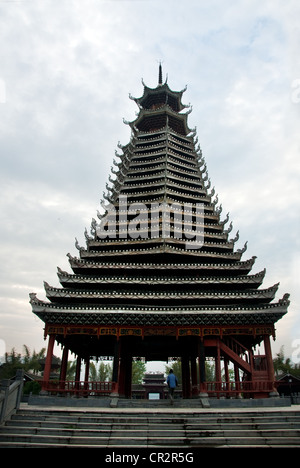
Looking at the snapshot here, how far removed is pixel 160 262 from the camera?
71.9 ft

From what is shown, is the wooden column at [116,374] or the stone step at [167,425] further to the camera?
the wooden column at [116,374]

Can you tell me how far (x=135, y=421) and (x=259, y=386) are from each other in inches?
330

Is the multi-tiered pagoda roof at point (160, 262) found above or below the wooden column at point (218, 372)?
above

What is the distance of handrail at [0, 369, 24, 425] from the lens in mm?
10438

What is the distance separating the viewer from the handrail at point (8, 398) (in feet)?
34.2

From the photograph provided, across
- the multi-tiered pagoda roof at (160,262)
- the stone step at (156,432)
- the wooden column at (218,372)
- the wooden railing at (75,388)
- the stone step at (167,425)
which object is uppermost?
the multi-tiered pagoda roof at (160,262)

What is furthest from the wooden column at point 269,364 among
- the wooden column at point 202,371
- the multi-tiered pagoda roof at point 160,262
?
the wooden column at point 202,371

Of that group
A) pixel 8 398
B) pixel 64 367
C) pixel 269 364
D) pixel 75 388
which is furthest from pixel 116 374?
pixel 269 364

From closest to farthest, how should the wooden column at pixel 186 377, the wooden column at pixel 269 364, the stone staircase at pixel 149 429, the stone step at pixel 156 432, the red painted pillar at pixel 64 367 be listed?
1. the stone staircase at pixel 149 429
2. the stone step at pixel 156 432
3. the wooden column at pixel 269 364
4. the red painted pillar at pixel 64 367
5. the wooden column at pixel 186 377

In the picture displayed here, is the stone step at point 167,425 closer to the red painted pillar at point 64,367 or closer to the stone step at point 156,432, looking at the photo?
the stone step at point 156,432

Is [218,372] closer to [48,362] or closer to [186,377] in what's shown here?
[186,377]

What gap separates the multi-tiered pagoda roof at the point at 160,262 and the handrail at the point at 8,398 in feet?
18.7
